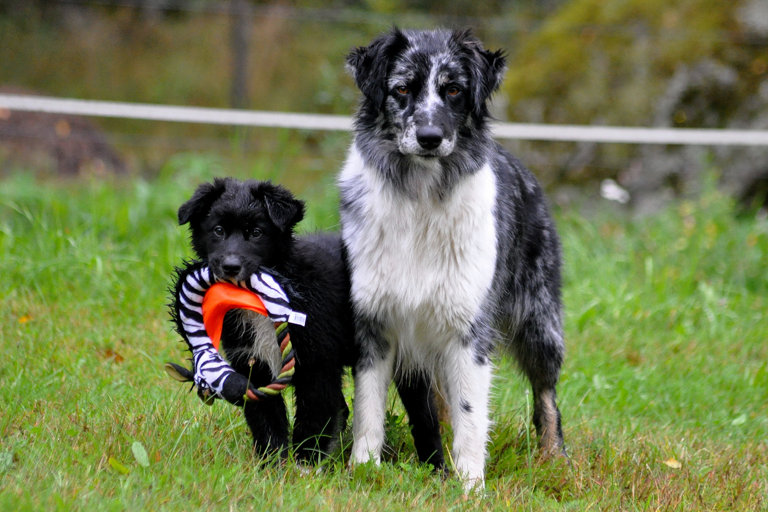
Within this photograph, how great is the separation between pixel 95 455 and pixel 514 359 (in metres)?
2.16

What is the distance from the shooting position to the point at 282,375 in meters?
3.30

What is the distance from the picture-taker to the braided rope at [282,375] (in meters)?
3.30

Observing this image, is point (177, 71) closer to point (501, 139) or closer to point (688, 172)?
point (501, 139)

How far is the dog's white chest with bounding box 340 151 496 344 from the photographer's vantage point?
3.61m

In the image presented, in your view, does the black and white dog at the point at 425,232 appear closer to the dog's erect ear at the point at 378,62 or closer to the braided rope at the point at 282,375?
the dog's erect ear at the point at 378,62

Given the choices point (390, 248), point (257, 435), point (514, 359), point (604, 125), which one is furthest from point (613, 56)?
point (257, 435)

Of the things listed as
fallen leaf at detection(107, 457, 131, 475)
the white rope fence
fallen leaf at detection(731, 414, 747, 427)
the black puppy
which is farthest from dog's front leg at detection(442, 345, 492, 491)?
the white rope fence

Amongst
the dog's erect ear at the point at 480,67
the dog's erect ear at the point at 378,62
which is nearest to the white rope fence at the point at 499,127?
the dog's erect ear at the point at 480,67

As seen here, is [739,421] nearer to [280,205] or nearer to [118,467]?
[280,205]

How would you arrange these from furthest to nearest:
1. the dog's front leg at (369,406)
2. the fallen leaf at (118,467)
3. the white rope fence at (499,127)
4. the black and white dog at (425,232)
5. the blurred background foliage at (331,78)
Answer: the blurred background foliage at (331,78)
the white rope fence at (499,127)
the dog's front leg at (369,406)
the black and white dog at (425,232)
the fallen leaf at (118,467)

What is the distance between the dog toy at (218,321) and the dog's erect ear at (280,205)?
0.75 ft

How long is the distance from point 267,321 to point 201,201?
1.84 feet

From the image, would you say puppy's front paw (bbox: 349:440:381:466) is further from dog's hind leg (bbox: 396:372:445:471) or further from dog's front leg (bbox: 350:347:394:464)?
dog's hind leg (bbox: 396:372:445:471)

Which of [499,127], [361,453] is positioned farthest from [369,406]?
[499,127]
